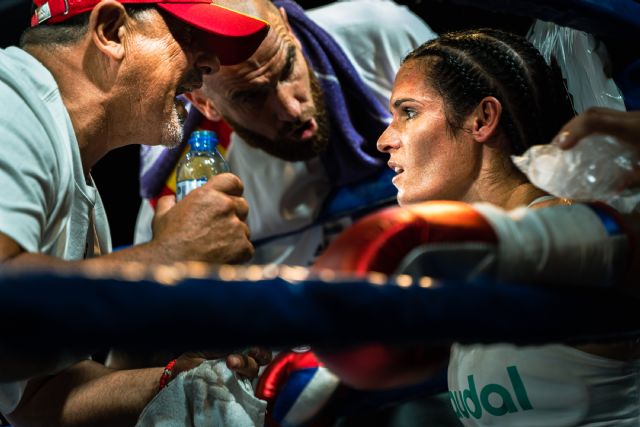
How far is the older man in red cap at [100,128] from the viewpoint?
125cm

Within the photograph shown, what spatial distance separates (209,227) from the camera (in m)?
1.37

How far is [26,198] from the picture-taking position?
3.73ft

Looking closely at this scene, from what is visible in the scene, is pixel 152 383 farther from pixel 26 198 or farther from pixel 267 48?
pixel 267 48

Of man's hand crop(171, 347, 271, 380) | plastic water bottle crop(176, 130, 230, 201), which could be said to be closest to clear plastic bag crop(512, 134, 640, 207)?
man's hand crop(171, 347, 271, 380)

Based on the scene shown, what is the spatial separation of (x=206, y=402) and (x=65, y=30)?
76 cm

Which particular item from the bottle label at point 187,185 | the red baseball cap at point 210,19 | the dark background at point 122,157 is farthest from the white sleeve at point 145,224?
the red baseball cap at point 210,19

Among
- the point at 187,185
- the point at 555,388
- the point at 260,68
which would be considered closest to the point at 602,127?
the point at 555,388

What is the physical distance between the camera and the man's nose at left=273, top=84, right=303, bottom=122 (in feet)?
→ 6.70

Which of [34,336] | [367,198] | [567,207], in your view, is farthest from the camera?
[367,198]

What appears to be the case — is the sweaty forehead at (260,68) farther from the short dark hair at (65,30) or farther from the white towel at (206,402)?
the white towel at (206,402)

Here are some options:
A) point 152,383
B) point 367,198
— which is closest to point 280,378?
point 152,383

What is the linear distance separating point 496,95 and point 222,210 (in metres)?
0.53

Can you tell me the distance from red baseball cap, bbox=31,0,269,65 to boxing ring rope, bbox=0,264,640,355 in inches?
37.2

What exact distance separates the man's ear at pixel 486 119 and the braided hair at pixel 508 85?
1 cm
